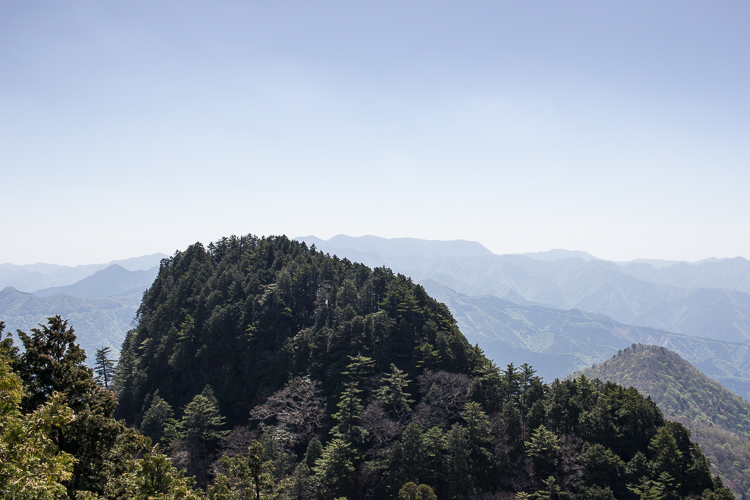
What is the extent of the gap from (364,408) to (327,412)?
6949 millimetres

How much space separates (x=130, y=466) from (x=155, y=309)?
85208 mm

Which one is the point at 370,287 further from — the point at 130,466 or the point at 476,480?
the point at 130,466

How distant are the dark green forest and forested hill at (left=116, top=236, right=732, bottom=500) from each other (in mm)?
253

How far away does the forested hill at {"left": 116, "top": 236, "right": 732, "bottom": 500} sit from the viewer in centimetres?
4641

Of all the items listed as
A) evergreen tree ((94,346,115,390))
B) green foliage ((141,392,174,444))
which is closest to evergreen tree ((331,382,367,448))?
green foliage ((141,392,174,444))

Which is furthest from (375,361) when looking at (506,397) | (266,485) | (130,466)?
(130,466)

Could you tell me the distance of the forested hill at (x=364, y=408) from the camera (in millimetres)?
46406

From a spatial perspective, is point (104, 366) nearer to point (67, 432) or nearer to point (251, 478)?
point (251, 478)

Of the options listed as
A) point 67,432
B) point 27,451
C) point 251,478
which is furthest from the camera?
point 251,478

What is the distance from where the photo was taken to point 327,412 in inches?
2395

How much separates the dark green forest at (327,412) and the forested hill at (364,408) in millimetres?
253

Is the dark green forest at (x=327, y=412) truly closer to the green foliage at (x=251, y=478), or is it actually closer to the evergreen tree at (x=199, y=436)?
the green foliage at (x=251, y=478)

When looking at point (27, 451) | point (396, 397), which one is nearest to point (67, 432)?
point (27, 451)

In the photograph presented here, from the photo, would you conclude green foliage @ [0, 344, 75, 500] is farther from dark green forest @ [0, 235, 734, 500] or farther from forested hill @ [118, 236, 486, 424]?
forested hill @ [118, 236, 486, 424]
